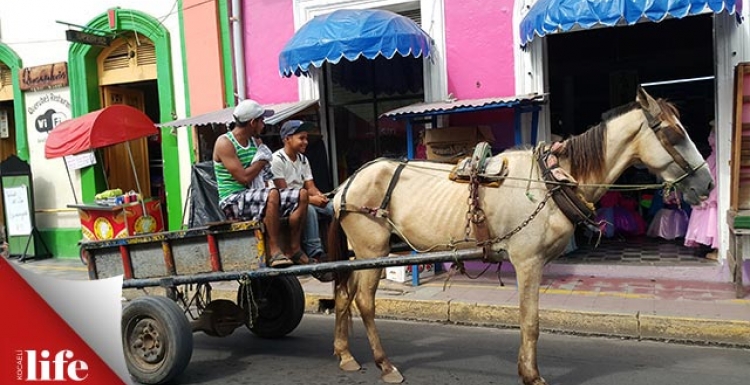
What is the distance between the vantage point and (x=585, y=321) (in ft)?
20.0

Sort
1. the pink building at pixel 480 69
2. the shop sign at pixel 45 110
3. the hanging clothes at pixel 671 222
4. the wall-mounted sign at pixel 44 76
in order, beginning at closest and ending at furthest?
the pink building at pixel 480 69 < the hanging clothes at pixel 671 222 < the wall-mounted sign at pixel 44 76 < the shop sign at pixel 45 110

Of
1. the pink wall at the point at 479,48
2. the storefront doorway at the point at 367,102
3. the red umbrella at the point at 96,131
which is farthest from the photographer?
the storefront doorway at the point at 367,102

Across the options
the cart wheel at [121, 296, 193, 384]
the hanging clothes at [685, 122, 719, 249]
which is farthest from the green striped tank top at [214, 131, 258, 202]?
the hanging clothes at [685, 122, 719, 249]

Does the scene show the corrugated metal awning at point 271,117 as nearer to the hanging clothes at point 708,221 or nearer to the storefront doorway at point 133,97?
the storefront doorway at point 133,97

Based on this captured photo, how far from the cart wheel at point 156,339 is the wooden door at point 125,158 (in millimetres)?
7269

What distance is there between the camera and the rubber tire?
5.76 metres

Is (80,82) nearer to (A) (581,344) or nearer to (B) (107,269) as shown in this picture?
(B) (107,269)

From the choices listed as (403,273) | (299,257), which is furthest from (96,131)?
(299,257)

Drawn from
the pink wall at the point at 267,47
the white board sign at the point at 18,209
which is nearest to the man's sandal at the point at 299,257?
the pink wall at the point at 267,47

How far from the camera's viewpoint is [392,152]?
9742 mm

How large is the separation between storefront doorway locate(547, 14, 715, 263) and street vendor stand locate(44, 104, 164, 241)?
22.3 ft

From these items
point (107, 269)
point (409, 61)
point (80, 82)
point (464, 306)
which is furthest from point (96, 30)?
point (464, 306)

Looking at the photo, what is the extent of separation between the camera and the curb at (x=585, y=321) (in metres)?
5.62

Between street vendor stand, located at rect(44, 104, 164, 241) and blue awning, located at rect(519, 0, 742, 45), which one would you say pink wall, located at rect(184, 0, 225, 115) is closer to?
street vendor stand, located at rect(44, 104, 164, 241)
